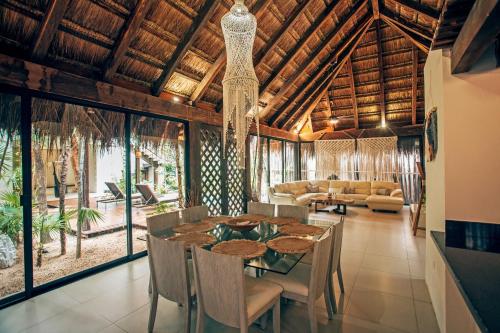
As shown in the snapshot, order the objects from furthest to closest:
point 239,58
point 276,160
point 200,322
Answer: point 276,160 → point 239,58 → point 200,322

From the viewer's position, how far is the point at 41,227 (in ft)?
10.2

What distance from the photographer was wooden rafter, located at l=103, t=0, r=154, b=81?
273 cm

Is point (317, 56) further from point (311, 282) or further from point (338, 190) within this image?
point (311, 282)

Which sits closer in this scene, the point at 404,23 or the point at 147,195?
the point at 404,23

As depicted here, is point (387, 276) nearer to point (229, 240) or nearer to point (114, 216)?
point (229, 240)

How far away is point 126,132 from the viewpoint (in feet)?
11.1

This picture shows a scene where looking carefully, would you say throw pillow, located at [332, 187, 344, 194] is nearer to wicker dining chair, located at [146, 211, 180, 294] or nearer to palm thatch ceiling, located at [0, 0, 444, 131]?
palm thatch ceiling, located at [0, 0, 444, 131]

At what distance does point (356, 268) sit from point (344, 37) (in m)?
5.34

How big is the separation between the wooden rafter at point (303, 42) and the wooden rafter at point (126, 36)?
3.03 meters

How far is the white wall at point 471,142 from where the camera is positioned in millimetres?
1589

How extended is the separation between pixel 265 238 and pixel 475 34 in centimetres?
196

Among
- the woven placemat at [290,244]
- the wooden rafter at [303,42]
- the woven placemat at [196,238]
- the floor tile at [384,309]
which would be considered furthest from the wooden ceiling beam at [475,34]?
the wooden rafter at [303,42]

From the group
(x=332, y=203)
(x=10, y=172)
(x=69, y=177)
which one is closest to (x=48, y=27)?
(x=10, y=172)

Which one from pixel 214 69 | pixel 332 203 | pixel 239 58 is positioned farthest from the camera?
pixel 332 203
